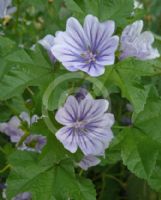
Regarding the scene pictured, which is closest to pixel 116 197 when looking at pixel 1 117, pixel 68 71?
pixel 1 117

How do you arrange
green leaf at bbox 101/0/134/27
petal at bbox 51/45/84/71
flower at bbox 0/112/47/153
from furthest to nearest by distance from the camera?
flower at bbox 0/112/47/153 → green leaf at bbox 101/0/134/27 → petal at bbox 51/45/84/71

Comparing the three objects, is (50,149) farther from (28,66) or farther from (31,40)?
(31,40)

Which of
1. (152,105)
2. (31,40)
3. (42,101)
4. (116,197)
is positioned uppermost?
(42,101)

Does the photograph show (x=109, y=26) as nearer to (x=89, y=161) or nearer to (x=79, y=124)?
(x=79, y=124)

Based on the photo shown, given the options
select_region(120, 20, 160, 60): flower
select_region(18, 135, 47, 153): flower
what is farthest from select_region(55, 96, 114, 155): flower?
select_region(18, 135, 47, 153): flower

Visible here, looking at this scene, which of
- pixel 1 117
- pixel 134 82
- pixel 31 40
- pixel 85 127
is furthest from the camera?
pixel 31 40

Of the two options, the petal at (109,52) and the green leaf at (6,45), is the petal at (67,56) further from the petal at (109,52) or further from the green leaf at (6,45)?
the green leaf at (6,45)

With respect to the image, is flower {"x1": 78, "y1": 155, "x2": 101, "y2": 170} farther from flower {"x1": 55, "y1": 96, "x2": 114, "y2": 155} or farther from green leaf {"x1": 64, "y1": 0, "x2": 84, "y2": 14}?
green leaf {"x1": 64, "y1": 0, "x2": 84, "y2": 14}
